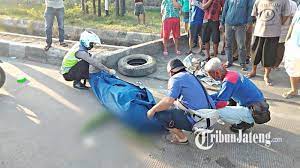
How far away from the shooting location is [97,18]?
12.7 metres

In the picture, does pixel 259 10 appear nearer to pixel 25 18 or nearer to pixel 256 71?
pixel 256 71

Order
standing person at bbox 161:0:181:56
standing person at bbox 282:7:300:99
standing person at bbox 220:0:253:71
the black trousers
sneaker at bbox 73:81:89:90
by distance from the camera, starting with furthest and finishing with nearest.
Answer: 1. standing person at bbox 161:0:181:56
2. standing person at bbox 220:0:253:71
3. sneaker at bbox 73:81:89:90
4. the black trousers
5. standing person at bbox 282:7:300:99

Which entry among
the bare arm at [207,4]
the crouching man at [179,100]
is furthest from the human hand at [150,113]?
the bare arm at [207,4]

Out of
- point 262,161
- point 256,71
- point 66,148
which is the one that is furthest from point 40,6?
point 262,161

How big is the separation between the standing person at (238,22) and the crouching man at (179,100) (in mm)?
2838

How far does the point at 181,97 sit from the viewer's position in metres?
4.60

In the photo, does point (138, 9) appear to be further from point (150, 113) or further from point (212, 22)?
point (150, 113)

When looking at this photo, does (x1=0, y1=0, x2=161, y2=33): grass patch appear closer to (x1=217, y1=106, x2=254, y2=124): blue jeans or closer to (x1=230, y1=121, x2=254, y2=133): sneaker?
(x1=230, y1=121, x2=254, y2=133): sneaker

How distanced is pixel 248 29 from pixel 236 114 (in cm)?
322

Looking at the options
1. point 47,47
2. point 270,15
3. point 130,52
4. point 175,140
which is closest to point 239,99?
point 175,140

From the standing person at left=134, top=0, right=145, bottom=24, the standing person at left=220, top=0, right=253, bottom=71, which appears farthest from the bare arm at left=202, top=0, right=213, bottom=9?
the standing person at left=134, top=0, right=145, bottom=24

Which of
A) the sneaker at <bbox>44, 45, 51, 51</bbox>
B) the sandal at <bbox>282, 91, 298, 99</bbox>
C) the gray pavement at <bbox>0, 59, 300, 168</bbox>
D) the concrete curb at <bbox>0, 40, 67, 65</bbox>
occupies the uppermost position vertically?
the sneaker at <bbox>44, 45, 51, 51</bbox>

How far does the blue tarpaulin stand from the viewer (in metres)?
5.04

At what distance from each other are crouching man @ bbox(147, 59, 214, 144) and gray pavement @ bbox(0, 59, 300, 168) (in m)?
0.38
